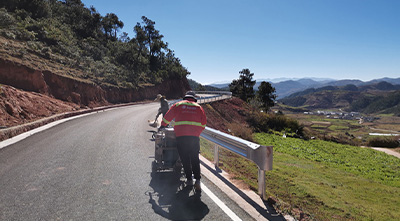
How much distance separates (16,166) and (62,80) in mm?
18557

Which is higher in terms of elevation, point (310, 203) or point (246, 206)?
point (246, 206)

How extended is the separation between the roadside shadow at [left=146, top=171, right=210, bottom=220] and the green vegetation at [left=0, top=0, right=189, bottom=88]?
21.2 m

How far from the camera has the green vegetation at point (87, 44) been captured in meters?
27.4

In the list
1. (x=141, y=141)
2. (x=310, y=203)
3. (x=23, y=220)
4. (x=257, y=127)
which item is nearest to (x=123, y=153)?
(x=141, y=141)

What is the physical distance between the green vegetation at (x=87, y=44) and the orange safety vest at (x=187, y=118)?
21.3 meters

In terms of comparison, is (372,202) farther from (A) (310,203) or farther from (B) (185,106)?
(B) (185,106)

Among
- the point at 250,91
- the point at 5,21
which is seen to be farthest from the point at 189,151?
the point at 250,91

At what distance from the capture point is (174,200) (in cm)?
444

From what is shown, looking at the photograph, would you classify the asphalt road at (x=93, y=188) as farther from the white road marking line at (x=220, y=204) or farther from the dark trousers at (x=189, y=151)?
the dark trousers at (x=189, y=151)

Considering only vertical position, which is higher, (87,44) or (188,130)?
(87,44)

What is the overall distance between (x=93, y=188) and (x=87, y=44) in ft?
131

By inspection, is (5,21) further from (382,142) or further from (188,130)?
(382,142)

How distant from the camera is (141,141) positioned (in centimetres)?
951

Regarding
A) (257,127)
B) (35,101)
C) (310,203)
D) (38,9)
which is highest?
(38,9)
